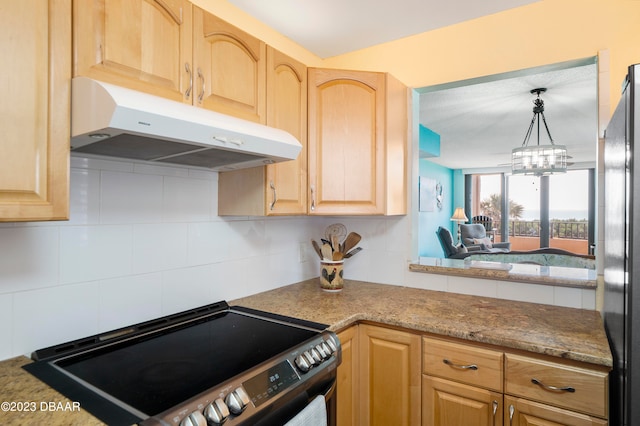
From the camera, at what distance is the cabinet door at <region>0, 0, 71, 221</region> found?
0.86 metres

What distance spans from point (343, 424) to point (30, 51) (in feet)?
5.54

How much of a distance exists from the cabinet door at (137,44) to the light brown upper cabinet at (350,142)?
0.76 m

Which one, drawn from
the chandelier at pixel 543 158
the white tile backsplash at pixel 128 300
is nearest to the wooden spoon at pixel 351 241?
the white tile backsplash at pixel 128 300

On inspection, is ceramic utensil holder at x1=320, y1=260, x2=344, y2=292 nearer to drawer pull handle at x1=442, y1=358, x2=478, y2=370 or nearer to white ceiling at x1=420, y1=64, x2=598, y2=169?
drawer pull handle at x1=442, y1=358, x2=478, y2=370

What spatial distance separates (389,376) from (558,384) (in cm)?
64

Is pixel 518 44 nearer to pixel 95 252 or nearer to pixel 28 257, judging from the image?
pixel 95 252

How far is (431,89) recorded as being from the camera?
215cm

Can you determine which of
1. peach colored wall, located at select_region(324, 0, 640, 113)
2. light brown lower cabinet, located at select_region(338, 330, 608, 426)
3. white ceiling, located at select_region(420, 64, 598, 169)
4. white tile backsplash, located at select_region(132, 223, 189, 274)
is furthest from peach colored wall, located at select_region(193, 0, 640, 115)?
light brown lower cabinet, located at select_region(338, 330, 608, 426)

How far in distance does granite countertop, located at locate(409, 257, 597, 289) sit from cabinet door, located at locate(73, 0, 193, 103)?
1.55m

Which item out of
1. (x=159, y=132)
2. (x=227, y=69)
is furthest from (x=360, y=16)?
(x=159, y=132)

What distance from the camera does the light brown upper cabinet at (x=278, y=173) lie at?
1.63 m

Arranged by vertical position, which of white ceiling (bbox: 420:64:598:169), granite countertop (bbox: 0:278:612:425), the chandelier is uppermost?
white ceiling (bbox: 420:64:598:169)

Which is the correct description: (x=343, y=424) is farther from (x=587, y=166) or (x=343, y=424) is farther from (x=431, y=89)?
(x=587, y=166)

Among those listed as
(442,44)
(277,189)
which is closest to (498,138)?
(442,44)
